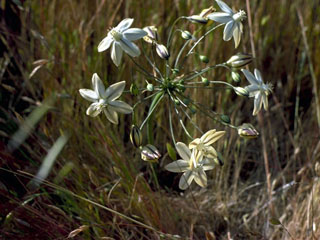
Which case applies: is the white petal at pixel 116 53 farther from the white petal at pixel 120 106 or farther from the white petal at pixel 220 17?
the white petal at pixel 220 17

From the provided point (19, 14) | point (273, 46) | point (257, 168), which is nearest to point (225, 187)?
point (257, 168)

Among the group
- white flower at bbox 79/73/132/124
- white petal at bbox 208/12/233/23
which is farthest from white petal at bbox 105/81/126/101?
white petal at bbox 208/12/233/23

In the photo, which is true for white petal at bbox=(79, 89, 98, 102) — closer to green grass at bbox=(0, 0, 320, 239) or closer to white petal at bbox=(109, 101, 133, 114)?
white petal at bbox=(109, 101, 133, 114)

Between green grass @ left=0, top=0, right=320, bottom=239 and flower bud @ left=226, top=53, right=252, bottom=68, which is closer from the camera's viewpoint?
flower bud @ left=226, top=53, right=252, bottom=68

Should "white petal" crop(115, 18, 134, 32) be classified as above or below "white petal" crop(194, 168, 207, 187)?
above

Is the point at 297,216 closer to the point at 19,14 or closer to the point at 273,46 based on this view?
the point at 273,46

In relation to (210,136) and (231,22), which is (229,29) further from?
(210,136)

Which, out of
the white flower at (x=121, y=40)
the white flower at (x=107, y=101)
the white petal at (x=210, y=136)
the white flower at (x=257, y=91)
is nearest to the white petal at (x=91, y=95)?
the white flower at (x=107, y=101)
